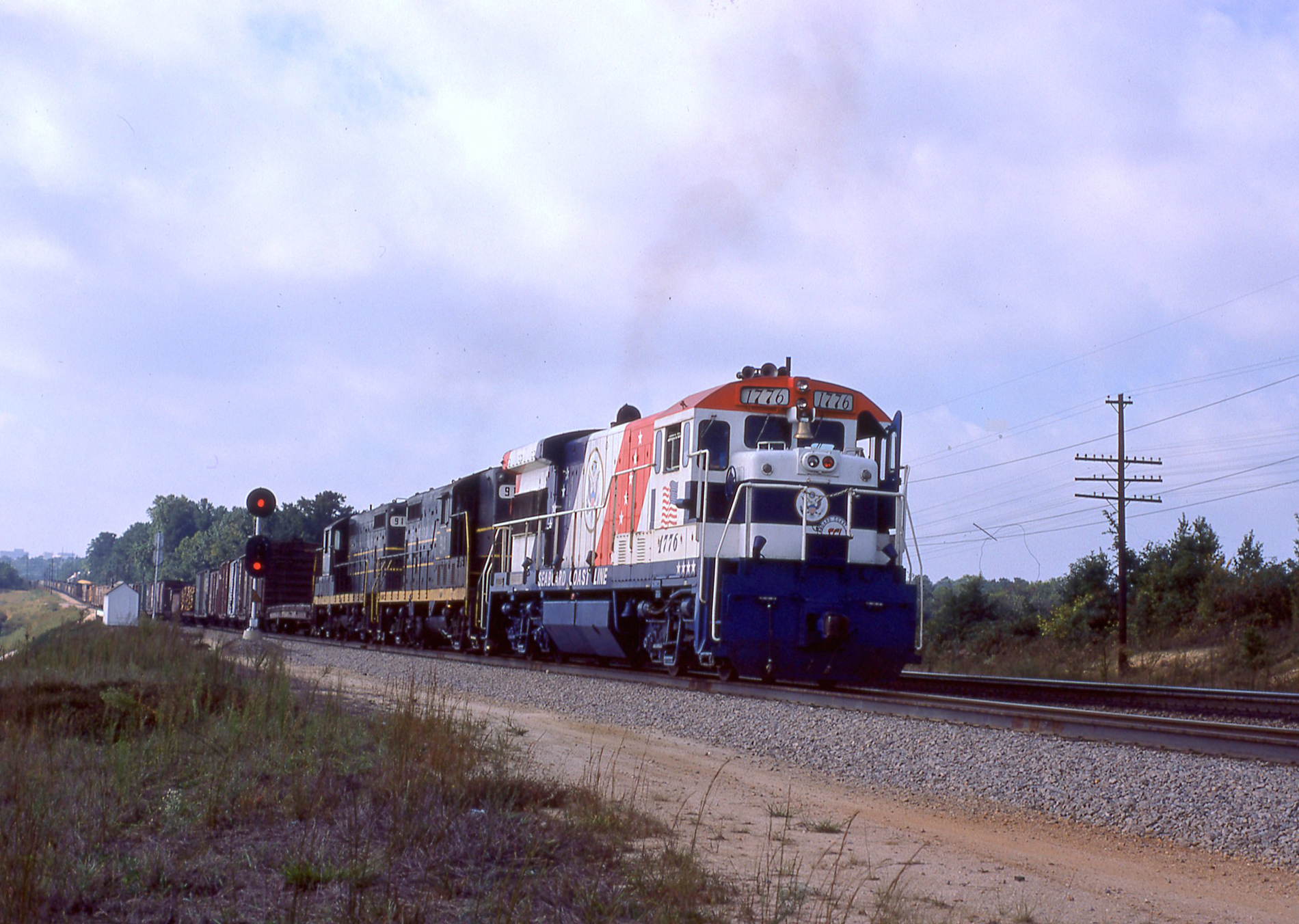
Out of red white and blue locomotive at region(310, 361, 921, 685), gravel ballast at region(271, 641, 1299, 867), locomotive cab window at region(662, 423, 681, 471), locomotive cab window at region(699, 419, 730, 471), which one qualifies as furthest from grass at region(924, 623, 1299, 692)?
gravel ballast at region(271, 641, 1299, 867)

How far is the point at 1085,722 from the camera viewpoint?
364 inches

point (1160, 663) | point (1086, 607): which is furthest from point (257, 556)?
point (1086, 607)

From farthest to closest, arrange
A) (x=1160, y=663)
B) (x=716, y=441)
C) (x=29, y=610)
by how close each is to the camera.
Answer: (x=29, y=610), (x=1160, y=663), (x=716, y=441)

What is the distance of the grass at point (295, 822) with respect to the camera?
14.4 feet

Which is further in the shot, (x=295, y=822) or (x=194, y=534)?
(x=194, y=534)

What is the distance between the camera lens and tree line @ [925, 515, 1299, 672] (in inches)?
1144

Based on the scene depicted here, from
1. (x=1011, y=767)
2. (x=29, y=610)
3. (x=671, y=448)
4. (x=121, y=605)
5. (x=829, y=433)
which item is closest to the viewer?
(x=1011, y=767)

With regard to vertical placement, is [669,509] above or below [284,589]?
above

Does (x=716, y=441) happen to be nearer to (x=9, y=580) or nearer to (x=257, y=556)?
(x=257, y=556)

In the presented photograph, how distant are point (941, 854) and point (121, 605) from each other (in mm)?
23961

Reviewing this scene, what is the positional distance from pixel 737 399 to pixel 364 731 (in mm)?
7056

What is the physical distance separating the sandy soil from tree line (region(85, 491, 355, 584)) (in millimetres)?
59851

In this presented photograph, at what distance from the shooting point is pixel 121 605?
2567cm

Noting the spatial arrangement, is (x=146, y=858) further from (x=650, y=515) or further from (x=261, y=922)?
(x=650, y=515)
